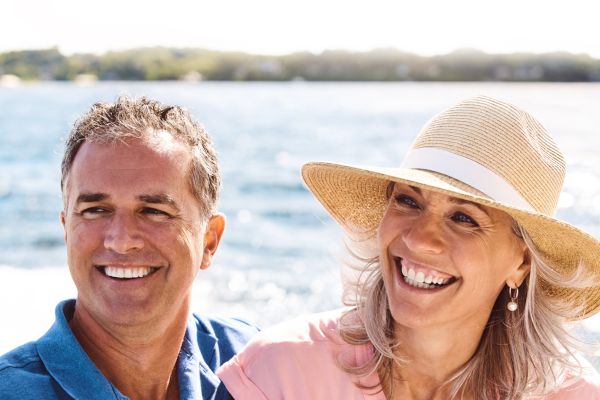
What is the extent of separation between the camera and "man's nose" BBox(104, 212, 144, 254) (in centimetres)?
254

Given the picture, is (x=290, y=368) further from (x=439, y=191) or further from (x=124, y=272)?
(x=439, y=191)

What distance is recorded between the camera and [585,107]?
30391 mm

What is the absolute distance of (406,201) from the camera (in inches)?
104

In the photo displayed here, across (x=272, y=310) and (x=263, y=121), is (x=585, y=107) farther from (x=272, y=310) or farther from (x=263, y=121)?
(x=272, y=310)

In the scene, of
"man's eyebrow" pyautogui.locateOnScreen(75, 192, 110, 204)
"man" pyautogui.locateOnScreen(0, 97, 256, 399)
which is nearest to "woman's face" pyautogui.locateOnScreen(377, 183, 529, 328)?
"man" pyautogui.locateOnScreen(0, 97, 256, 399)

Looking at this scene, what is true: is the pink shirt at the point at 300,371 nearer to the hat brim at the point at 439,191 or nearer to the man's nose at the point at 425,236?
the hat brim at the point at 439,191

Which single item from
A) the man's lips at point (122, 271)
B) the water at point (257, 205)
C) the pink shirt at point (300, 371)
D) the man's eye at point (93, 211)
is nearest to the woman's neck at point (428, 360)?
the pink shirt at point (300, 371)

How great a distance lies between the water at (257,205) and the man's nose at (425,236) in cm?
63

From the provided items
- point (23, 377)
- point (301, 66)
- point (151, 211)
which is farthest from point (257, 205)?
point (301, 66)

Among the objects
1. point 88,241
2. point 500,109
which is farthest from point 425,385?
point 88,241

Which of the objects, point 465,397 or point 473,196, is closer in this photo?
point 473,196

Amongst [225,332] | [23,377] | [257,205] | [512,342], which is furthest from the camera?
[257,205]

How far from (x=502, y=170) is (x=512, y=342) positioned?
624 mm

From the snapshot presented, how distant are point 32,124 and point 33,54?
33712 mm
